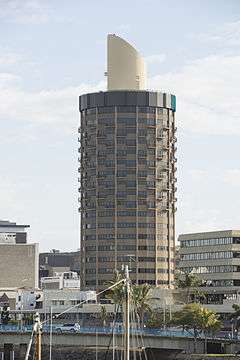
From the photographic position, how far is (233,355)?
196000 millimetres

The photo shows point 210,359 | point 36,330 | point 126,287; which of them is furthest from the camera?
point 210,359

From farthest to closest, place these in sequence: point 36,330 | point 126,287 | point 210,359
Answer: point 210,359 → point 126,287 → point 36,330

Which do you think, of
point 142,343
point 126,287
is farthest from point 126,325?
point 142,343

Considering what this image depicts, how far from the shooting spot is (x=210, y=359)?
195 m

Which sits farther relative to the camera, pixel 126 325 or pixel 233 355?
pixel 233 355

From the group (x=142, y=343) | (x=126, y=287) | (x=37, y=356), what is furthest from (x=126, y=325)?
(x=142, y=343)

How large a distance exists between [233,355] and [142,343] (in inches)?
627

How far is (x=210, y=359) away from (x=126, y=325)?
71926 mm

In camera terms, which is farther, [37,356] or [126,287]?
[126,287]

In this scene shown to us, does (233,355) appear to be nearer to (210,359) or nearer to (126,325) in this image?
(210,359)

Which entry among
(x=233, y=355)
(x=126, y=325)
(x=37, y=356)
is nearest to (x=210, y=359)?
(x=233, y=355)

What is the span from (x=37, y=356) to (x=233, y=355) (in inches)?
3955

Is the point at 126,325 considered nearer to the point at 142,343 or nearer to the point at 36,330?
the point at 36,330

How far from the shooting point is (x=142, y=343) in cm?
19562
